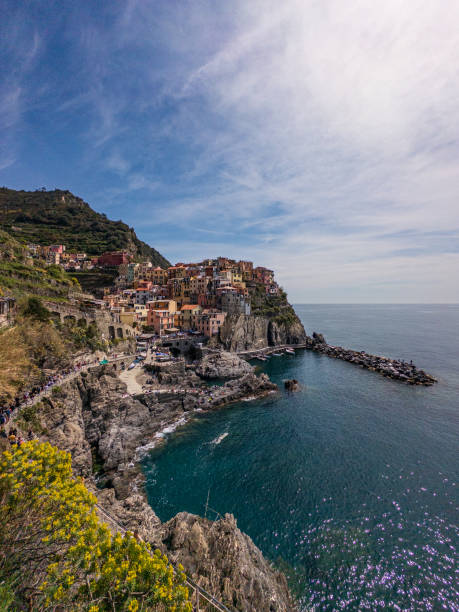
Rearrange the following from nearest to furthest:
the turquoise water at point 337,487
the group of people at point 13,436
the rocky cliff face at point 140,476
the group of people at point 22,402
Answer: the rocky cliff face at point 140,476 → the turquoise water at point 337,487 → the group of people at point 13,436 → the group of people at point 22,402

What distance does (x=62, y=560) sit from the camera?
782 cm

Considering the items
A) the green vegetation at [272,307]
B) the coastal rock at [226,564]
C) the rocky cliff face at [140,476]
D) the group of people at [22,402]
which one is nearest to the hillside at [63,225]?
the green vegetation at [272,307]

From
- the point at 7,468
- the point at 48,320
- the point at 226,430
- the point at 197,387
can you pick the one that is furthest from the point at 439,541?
the point at 48,320

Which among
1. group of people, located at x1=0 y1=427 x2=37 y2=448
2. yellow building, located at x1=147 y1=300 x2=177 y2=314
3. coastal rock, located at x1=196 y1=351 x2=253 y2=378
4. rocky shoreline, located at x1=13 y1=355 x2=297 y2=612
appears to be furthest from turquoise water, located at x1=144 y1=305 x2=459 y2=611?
yellow building, located at x1=147 y1=300 x2=177 y2=314

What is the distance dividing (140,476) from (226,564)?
48.5 feet

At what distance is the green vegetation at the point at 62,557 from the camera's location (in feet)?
22.9

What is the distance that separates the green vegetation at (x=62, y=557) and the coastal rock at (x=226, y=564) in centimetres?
576

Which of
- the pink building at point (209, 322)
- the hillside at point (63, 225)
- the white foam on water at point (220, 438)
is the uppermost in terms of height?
the hillside at point (63, 225)

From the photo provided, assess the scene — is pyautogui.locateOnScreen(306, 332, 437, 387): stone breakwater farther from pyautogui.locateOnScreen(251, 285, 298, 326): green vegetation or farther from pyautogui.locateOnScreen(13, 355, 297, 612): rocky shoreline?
pyautogui.locateOnScreen(13, 355, 297, 612): rocky shoreline

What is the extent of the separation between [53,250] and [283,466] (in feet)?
324

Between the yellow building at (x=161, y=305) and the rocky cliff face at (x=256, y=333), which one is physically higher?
the yellow building at (x=161, y=305)

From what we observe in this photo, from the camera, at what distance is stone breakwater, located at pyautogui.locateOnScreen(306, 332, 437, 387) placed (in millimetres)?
53078

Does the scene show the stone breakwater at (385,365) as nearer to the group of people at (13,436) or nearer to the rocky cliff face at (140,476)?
the rocky cliff face at (140,476)

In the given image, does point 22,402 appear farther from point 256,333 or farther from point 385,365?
point 385,365
